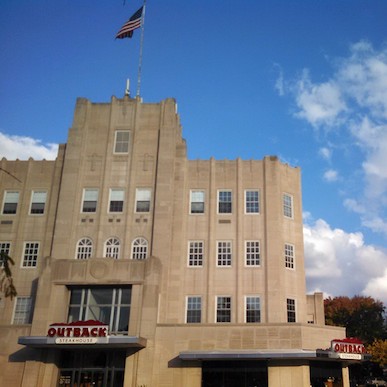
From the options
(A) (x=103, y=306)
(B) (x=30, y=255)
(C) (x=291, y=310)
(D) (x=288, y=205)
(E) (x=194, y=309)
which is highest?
(D) (x=288, y=205)

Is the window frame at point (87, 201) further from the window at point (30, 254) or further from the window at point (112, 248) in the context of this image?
the window at point (30, 254)

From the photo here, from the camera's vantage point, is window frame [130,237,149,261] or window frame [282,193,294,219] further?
window frame [282,193,294,219]

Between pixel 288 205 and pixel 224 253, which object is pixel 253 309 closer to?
pixel 224 253

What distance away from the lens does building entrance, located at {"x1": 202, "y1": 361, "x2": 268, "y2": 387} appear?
3469 cm

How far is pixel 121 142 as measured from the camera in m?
44.3

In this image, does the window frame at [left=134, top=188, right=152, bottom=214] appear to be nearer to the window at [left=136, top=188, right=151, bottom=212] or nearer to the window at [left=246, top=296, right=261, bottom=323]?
the window at [left=136, top=188, right=151, bottom=212]

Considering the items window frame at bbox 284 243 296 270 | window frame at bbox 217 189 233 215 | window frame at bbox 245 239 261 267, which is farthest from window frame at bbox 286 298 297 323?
window frame at bbox 217 189 233 215

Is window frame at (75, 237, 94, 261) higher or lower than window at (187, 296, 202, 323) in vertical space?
higher

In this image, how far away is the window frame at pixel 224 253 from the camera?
40.5 meters

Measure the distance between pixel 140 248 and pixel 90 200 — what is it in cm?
628

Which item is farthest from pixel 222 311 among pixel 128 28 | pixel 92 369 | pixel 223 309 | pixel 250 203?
pixel 128 28

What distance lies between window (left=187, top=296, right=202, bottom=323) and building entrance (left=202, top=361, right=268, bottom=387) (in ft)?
14.2

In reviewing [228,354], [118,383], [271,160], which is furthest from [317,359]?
[271,160]

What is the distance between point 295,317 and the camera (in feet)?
129
